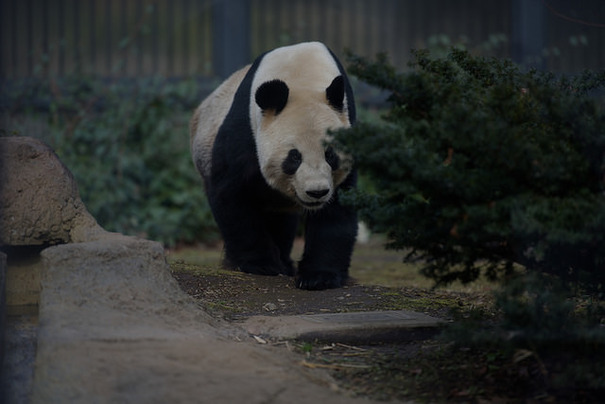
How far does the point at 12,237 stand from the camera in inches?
152

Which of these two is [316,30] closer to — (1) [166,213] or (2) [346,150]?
(1) [166,213]

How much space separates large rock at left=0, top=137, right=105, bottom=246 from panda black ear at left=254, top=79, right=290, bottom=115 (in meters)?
1.24

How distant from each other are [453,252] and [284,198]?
2.40m

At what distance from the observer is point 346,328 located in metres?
3.53

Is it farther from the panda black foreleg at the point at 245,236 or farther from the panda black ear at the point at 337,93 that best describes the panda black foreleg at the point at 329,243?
the panda black ear at the point at 337,93

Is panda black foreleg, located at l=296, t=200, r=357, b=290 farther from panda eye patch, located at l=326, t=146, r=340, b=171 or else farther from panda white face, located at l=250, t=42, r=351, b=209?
panda eye patch, located at l=326, t=146, r=340, b=171

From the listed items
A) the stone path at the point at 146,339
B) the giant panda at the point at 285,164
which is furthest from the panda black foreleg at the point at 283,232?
the stone path at the point at 146,339

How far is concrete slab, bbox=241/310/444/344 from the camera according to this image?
3.49 meters

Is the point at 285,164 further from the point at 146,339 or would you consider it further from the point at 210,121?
the point at 146,339

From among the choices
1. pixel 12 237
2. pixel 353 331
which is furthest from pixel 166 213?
pixel 353 331

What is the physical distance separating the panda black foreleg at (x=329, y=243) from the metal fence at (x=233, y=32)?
4.62m

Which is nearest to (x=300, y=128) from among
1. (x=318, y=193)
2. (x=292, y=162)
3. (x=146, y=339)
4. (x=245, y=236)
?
(x=292, y=162)

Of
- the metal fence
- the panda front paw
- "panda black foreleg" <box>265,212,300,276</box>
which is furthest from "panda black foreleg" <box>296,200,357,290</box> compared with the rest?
the metal fence

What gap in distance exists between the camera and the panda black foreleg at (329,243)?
4922 mm
